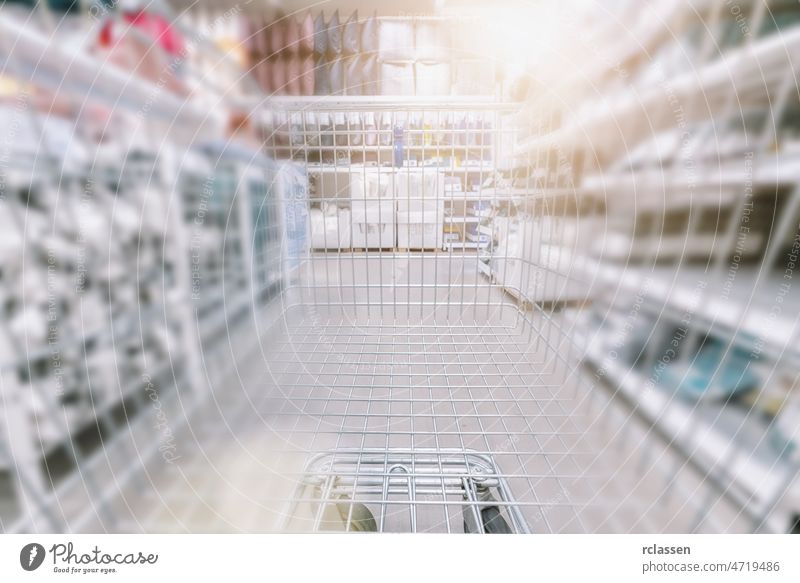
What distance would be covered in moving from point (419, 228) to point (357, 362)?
0.46m

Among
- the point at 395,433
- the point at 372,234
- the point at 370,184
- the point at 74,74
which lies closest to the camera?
the point at 74,74

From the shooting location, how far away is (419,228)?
1043 mm

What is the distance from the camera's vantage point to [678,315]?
47 centimetres

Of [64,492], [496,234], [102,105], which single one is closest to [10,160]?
[102,105]

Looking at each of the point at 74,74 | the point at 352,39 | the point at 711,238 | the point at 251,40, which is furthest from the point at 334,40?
the point at 711,238

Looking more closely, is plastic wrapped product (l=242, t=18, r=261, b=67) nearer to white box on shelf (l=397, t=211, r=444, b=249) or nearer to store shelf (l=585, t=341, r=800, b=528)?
white box on shelf (l=397, t=211, r=444, b=249)

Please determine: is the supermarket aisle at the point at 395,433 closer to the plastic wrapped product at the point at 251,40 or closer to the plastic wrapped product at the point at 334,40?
the plastic wrapped product at the point at 251,40

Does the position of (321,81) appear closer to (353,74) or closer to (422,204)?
(353,74)

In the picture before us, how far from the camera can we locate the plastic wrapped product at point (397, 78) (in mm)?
760

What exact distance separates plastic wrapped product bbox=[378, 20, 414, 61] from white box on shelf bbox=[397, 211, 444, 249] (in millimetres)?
303

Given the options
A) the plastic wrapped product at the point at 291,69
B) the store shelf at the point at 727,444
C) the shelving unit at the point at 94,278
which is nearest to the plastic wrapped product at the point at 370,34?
the plastic wrapped product at the point at 291,69

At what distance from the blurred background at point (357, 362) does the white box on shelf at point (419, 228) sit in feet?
0.96

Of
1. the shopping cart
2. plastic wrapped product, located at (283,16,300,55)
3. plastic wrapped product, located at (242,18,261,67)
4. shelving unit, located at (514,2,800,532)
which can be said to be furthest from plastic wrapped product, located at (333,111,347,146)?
the shopping cart

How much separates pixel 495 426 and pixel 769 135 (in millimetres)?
492
